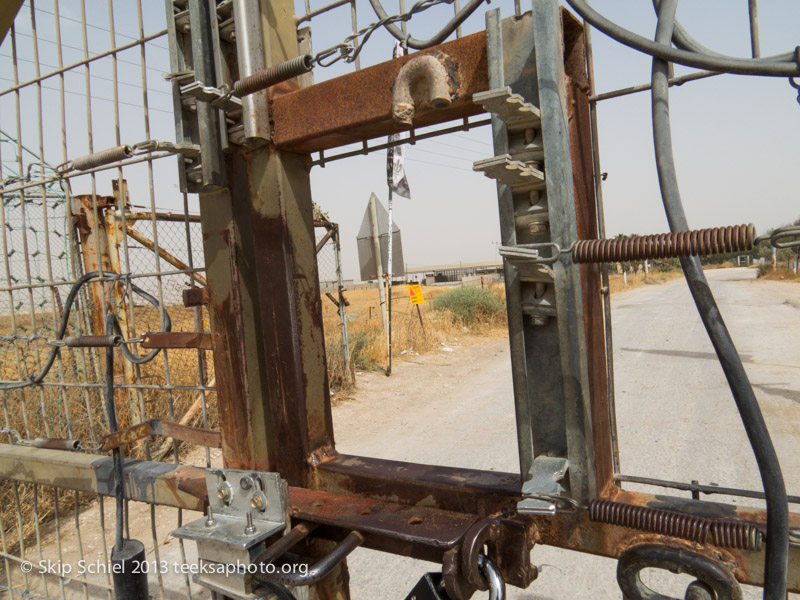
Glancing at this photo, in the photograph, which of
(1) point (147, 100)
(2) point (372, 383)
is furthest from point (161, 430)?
(2) point (372, 383)

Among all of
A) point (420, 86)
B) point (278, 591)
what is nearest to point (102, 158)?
point (420, 86)

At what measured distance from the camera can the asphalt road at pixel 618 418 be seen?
3244 millimetres

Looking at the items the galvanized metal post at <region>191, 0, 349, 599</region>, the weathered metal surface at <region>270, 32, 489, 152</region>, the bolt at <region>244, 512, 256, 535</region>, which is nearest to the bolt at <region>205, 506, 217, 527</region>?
the bolt at <region>244, 512, 256, 535</region>

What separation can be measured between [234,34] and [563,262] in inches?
49.3

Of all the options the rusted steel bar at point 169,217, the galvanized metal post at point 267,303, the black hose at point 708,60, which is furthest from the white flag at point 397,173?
the black hose at point 708,60

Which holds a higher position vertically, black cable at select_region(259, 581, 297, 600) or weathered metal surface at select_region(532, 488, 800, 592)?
weathered metal surface at select_region(532, 488, 800, 592)

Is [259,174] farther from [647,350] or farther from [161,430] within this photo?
[647,350]

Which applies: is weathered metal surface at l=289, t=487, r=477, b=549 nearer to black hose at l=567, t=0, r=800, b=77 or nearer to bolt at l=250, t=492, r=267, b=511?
bolt at l=250, t=492, r=267, b=511

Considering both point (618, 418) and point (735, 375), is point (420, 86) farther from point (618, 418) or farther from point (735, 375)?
point (618, 418)

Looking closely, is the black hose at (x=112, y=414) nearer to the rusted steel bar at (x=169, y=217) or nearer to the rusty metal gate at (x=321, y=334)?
the rusty metal gate at (x=321, y=334)

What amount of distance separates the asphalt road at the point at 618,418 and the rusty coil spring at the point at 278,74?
6.16 ft

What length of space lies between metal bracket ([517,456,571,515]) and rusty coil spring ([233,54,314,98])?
1.04 meters

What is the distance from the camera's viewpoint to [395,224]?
1016cm

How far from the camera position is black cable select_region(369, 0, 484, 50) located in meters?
1.28
